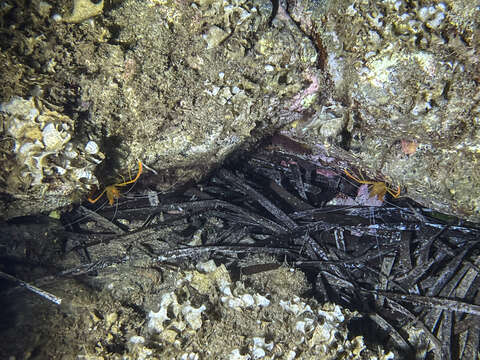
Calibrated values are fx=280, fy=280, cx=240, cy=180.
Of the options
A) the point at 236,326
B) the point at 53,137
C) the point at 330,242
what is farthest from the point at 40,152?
the point at 330,242

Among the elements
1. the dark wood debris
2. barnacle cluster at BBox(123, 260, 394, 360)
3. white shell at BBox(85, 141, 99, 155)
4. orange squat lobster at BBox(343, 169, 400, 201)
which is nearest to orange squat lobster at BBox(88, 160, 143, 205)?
the dark wood debris

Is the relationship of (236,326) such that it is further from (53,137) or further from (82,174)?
(53,137)

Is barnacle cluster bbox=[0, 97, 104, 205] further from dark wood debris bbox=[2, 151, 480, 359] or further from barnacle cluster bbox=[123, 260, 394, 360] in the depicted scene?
barnacle cluster bbox=[123, 260, 394, 360]

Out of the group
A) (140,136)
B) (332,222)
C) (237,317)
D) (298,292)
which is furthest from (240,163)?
(237,317)

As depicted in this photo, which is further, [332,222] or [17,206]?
[332,222]

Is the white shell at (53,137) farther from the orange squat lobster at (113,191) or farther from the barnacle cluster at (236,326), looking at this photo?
the barnacle cluster at (236,326)

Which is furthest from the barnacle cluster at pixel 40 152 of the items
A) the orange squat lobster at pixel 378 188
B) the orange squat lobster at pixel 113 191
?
the orange squat lobster at pixel 378 188

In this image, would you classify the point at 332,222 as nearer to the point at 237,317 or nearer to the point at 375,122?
the point at 375,122
